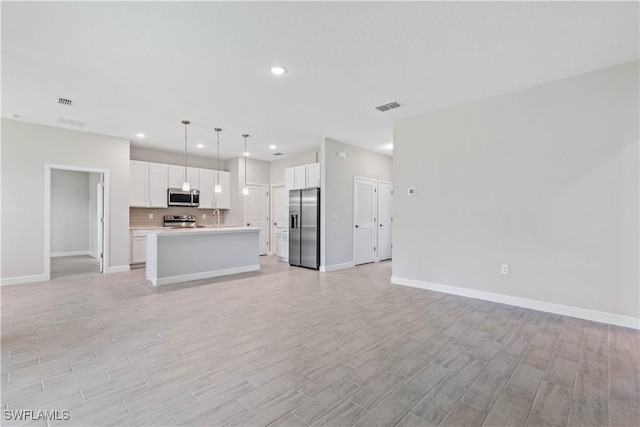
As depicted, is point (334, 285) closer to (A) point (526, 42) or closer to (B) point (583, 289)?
(B) point (583, 289)

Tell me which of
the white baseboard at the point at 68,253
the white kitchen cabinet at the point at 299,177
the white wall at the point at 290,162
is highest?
the white wall at the point at 290,162

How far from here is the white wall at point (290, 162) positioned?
775 centimetres

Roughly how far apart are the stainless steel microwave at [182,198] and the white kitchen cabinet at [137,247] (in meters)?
1.00

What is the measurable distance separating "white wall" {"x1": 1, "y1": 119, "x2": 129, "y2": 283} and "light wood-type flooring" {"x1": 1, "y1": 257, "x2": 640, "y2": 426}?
1263 mm

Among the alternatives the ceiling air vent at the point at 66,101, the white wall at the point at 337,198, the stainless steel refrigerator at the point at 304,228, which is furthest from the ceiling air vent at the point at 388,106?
the ceiling air vent at the point at 66,101

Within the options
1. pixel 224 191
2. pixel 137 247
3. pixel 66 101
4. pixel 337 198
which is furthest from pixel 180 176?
pixel 337 198

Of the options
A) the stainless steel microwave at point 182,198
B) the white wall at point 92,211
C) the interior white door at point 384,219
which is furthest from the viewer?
the white wall at point 92,211

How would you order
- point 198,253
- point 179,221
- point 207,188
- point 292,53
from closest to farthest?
point 292,53
point 198,253
point 179,221
point 207,188

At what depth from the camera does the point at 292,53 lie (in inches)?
117

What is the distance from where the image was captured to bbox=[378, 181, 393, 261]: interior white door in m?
7.71

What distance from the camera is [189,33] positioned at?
2.64 metres

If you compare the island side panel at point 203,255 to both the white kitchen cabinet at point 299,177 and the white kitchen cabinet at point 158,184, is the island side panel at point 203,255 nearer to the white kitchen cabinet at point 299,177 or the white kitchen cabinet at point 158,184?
the white kitchen cabinet at point 299,177

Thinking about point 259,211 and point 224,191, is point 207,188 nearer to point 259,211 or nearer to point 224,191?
point 224,191

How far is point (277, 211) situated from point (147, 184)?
3.39 metres
